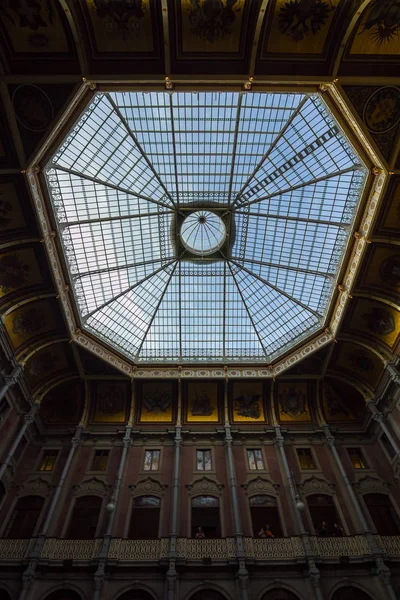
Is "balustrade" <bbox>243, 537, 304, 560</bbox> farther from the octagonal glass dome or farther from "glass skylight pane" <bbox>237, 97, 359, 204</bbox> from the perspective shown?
"glass skylight pane" <bbox>237, 97, 359, 204</bbox>

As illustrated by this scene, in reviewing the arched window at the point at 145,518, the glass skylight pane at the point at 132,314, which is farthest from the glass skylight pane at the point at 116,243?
the arched window at the point at 145,518

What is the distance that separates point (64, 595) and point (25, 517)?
194 inches

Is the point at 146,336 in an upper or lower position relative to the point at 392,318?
upper

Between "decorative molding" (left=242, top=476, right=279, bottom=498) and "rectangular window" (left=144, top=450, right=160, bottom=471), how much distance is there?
5200 mm

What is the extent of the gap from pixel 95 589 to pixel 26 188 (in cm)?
1727

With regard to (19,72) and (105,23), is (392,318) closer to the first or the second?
(105,23)

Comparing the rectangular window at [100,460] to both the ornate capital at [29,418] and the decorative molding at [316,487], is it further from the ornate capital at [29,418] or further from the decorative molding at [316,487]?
the decorative molding at [316,487]

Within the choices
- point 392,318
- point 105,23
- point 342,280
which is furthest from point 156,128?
point 392,318

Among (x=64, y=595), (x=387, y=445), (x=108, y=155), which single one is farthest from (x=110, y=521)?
(x=108, y=155)

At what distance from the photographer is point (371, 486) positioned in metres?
21.7

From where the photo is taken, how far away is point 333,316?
76.8 ft

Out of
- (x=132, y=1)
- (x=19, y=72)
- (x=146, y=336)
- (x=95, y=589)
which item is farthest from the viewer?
(x=146, y=336)

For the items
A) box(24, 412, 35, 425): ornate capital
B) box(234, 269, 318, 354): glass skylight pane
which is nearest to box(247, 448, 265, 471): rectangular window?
box(234, 269, 318, 354): glass skylight pane

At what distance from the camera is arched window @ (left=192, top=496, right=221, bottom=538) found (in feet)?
66.0
